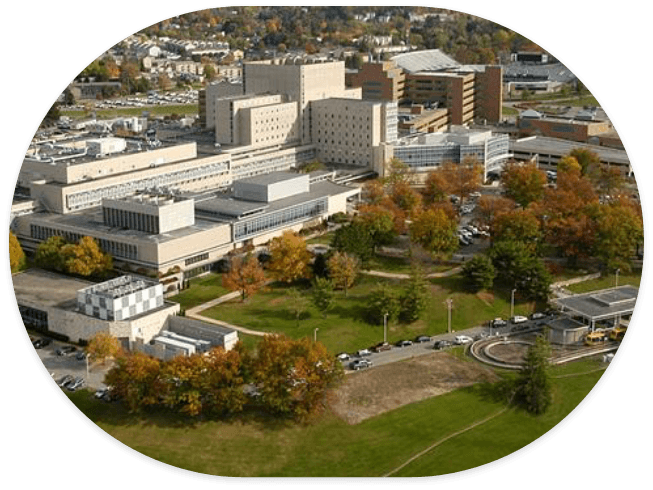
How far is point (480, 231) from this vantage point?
13.1m

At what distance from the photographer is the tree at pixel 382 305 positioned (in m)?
10.3

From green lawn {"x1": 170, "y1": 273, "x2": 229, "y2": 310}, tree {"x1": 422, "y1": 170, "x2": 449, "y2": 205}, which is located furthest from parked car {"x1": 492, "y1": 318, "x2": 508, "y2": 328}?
tree {"x1": 422, "y1": 170, "x2": 449, "y2": 205}

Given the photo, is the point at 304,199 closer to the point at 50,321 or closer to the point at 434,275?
the point at 434,275

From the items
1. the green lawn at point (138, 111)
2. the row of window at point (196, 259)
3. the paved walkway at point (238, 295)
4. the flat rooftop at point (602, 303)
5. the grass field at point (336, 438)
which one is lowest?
the grass field at point (336, 438)

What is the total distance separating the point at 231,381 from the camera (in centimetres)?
845

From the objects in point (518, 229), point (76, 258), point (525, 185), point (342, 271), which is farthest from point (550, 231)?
point (76, 258)

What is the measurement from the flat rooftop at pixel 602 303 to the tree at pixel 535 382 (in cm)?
119

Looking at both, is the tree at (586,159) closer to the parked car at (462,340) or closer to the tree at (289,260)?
the tree at (289,260)

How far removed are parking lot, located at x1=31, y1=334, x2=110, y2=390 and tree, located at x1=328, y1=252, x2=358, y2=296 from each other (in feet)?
9.49

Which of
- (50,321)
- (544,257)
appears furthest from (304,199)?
(50,321)

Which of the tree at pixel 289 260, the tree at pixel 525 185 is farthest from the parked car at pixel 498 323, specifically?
the tree at pixel 525 185

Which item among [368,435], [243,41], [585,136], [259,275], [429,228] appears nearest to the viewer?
[368,435]

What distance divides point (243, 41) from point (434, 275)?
22321 mm

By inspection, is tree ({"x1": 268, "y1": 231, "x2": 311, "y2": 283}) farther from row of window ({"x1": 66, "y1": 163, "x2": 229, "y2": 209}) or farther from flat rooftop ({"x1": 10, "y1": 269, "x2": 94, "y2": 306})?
row of window ({"x1": 66, "y1": 163, "x2": 229, "y2": 209})
